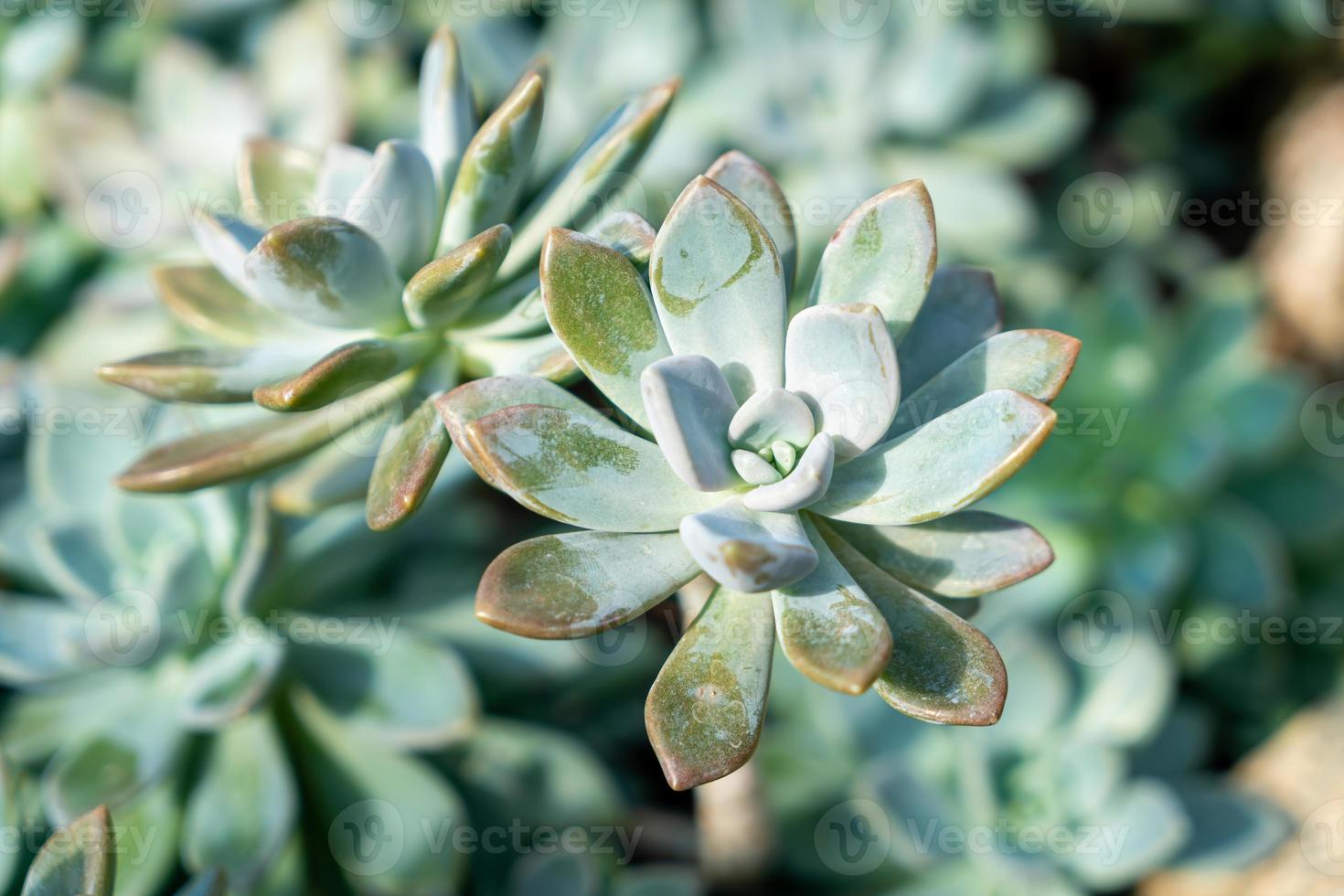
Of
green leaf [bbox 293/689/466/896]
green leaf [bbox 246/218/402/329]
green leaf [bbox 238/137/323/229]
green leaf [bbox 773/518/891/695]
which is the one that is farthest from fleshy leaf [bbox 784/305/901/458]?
green leaf [bbox 293/689/466/896]

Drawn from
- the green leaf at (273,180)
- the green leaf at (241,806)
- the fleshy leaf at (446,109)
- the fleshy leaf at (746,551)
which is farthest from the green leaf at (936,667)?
the green leaf at (241,806)

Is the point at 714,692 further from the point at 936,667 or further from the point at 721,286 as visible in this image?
the point at 721,286

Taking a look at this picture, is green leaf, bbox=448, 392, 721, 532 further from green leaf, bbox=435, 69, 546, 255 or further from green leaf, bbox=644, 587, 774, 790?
green leaf, bbox=435, 69, 546, 255

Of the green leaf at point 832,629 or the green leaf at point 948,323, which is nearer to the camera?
the green leaf at point 832,629

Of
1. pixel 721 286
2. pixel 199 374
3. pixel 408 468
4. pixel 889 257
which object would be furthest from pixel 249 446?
pixel 889 257

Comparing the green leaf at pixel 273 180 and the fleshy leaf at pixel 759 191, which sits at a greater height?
the fleshy leaf at pixel 759 191

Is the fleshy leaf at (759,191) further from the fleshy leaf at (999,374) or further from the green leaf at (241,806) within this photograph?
the green leaf at (241,806)
